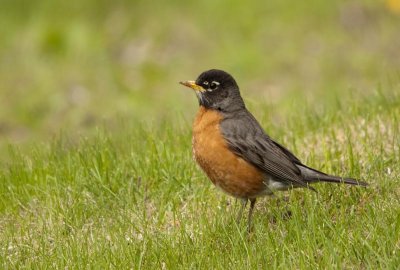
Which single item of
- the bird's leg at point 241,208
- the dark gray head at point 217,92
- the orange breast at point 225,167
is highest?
the dark gray head at point 217,92

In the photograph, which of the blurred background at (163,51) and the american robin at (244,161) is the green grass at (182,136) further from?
the american robin at (244,161)

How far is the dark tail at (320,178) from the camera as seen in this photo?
240 inches

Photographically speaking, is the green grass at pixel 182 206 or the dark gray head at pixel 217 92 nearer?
the green grass at pixel 182 206

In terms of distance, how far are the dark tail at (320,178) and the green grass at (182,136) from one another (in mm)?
137

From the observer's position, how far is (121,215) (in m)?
6.36

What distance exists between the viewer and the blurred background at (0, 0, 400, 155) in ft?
41.6

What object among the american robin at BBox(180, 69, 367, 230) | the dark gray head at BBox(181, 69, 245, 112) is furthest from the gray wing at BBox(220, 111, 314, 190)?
the dark gray head at BBox(181, 69, 245, 112)

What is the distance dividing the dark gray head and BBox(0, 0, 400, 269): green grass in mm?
589

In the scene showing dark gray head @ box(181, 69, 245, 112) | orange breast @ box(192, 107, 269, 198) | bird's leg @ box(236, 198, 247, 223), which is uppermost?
dark gray head @ box(181, 69, 245, 112)

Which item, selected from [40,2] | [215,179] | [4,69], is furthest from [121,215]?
[40,2]

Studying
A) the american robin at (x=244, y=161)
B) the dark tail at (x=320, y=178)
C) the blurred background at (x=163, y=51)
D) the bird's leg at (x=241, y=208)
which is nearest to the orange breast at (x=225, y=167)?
the american robin at (x=244, y=161)

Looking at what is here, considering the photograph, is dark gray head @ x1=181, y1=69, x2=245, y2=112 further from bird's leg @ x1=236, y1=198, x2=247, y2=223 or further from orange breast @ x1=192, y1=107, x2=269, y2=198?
bird's leg @ x1=236, y1=198, x2=247, y2=223

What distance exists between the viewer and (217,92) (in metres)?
6.95

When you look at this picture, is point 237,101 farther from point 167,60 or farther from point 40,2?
point 40,2
